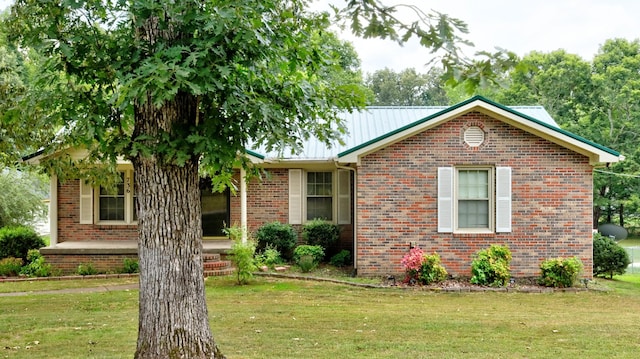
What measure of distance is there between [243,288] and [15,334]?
178 inches

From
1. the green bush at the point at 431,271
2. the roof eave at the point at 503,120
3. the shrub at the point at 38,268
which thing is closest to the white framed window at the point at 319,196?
the roof eave at the point at 503,120

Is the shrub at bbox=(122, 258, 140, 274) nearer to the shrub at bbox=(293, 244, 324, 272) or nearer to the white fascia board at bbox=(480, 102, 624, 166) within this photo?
the shrub at bbox=(293, 244, 324, 272)

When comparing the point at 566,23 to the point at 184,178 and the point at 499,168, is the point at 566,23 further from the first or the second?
the point at 184,178

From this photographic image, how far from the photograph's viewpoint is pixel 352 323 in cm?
810

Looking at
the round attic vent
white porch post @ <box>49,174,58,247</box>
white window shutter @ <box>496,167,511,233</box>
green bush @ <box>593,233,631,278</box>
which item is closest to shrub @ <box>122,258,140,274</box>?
white porch post @ <box>49,174,58,247</box>

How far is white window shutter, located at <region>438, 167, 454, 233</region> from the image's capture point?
12422 mm

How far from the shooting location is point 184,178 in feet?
16.8

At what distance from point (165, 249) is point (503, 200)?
356 inches

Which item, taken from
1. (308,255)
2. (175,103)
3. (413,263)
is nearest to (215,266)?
(308,255)

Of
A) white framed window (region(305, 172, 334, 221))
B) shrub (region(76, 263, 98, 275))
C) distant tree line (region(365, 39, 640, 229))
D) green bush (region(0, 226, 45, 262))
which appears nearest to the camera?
shrub (region(76, 263, 98, 275))

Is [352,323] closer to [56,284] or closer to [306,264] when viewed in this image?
[306,264]

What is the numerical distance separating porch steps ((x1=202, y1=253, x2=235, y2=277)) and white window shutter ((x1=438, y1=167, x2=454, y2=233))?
469cm

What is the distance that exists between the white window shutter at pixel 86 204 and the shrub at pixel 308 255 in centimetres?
548

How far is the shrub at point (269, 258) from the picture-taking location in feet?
39.9
